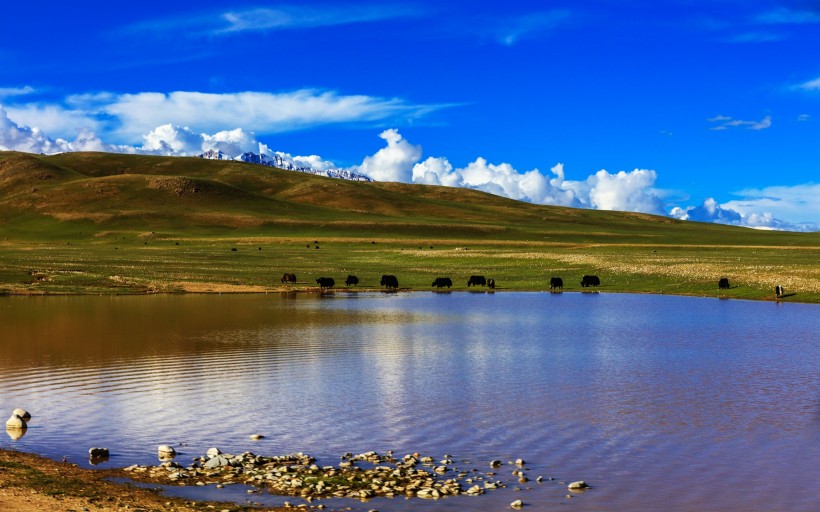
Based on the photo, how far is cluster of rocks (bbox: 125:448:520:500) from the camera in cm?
1631

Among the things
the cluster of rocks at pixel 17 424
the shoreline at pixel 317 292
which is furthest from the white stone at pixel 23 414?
the shoreline at pixel 317 292

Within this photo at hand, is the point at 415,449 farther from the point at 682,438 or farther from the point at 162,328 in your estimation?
the point at 162,328

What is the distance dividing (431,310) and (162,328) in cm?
1834

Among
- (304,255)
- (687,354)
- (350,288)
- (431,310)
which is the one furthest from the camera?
(304,255)

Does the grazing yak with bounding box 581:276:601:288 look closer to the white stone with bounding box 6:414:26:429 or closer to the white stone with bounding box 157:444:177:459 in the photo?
the white stone with bounding box 6:414:26:429

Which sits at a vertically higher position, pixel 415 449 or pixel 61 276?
pixel 61 276

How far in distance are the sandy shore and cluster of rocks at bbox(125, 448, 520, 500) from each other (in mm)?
935

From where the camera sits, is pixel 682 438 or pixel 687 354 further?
pixel 687 354

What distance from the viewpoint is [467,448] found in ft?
64.7

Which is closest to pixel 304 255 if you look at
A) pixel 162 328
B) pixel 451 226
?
pixel 162 328

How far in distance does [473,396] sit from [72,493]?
1283 centimetres

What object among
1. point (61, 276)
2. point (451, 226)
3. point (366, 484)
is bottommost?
point (366, 484)

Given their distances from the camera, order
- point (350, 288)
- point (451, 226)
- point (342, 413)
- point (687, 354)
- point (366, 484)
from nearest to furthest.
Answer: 1. point (366, 484)
2. point (342, 413)
3. point (687, 354)
4. point (350, 288)
5. point (451, 226)

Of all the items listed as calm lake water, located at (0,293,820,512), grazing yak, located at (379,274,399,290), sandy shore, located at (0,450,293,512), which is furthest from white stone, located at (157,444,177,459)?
grazing yak, located at (379,274,399,290)
